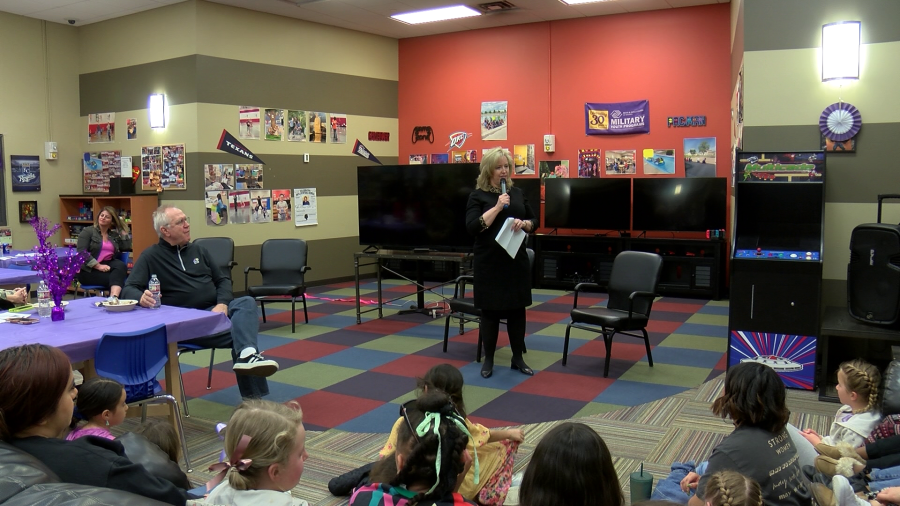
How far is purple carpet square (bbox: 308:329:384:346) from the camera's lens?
259 inches

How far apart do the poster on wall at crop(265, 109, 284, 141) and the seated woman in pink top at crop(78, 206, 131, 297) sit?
2124 mm

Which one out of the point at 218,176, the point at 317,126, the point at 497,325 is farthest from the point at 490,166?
the point at 317,126

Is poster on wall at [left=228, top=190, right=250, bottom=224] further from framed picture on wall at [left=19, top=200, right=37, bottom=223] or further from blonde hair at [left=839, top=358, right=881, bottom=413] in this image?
blonde hair at [left=839, top=358, right=881, bottom=413]

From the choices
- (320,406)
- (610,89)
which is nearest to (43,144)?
(320,406)

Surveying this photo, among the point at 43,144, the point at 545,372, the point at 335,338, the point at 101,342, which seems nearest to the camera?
the point at 101,342

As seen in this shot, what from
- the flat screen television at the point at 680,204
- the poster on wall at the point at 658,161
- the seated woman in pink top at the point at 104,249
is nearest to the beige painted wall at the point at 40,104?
the seated woman in pink top at the point at 104,249

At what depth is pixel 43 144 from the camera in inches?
364

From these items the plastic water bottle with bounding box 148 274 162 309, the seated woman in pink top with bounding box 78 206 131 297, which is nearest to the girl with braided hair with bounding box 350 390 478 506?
the plastic water bottle with bounding box 148 274 162 309

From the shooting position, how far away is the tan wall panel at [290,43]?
8.52m

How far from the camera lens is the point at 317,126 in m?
9.73

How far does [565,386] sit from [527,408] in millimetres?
574

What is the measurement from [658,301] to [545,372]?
361cm

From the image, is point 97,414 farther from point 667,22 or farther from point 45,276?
point 667,22

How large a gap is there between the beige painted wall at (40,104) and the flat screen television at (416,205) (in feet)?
14.7
